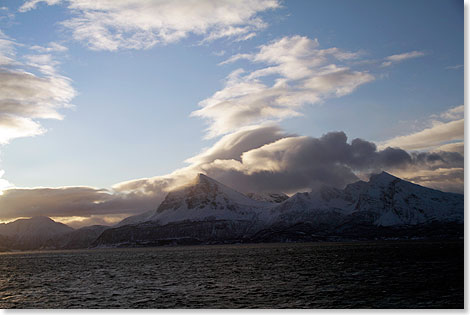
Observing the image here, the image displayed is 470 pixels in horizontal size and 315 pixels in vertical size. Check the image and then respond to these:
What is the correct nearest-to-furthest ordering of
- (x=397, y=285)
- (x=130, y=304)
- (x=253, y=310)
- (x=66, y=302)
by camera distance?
(x=253, y=310)
(x=130, y=304)
(x=66, y=302)
(x=397, y=285)

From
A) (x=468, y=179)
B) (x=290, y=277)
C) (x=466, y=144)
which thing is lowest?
(x=290, y=277)

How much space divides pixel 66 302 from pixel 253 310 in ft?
78.4

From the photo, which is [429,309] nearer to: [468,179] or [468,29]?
[468,179]

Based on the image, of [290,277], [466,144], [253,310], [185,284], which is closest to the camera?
[466,144]

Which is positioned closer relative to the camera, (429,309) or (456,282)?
(429,309)

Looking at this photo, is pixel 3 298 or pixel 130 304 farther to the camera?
pixel 3 298

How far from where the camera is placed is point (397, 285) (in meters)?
54.0

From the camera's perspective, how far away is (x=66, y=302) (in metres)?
48.6

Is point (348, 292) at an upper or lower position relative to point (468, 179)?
lower

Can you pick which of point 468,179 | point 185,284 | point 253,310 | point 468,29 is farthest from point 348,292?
point 468,29

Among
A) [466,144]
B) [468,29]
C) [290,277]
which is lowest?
[290,277]

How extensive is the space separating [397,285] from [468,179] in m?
23.0

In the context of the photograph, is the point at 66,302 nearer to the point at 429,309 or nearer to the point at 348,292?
the point at 348,292

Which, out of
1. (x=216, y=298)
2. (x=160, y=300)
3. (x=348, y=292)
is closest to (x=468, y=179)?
(x=348, y=292)
